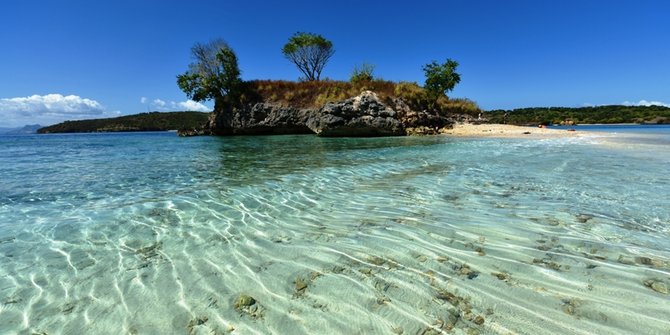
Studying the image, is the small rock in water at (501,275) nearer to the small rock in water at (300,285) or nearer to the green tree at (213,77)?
the small rock in water at (300,285)

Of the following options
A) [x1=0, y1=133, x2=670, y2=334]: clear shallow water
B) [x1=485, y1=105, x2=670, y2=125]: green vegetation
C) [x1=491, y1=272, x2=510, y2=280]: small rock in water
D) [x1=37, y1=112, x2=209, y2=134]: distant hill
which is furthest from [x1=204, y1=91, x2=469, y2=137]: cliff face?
[x1=37, y1=112, x2=209, y2=134]: distant hill

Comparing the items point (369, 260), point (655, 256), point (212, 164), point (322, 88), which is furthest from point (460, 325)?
point (322, 88)

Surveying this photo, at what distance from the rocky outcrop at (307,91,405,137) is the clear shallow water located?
64.5 feet

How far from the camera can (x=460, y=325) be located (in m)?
2.18

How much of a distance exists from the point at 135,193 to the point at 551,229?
286 inches

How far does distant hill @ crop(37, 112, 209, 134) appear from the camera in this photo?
316ft

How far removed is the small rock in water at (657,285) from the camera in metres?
2.52

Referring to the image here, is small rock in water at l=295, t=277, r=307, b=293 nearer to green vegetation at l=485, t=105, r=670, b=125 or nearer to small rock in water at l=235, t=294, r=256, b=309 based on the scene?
small rock in water at l=235, t=294, r=256, b=309

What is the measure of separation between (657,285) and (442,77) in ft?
93.9

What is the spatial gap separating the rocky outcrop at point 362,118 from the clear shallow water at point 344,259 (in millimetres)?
19655

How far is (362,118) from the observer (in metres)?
26.0

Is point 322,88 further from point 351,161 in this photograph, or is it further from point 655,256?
point 655,256

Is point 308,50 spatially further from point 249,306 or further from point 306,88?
point 249,306

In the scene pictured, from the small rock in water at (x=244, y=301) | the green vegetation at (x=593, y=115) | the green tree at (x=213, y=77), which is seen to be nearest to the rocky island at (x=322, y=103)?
the green tree at (x=213, y=77)
